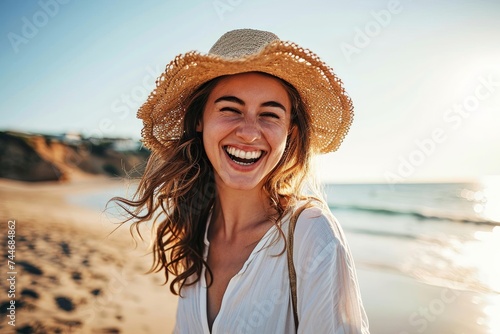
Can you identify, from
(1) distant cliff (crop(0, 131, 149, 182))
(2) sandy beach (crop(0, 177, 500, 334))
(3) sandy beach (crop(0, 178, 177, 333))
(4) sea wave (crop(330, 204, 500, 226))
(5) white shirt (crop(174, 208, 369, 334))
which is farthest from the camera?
(1) distant cliff (crop(0, 131, 149, 182))

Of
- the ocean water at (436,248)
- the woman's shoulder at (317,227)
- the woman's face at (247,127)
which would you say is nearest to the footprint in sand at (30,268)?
the woman's face at (247,127)

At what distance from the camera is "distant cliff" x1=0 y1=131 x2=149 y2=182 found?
1246 inches

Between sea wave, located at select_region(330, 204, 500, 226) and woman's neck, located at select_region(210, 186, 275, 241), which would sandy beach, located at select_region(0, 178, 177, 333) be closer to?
woman's neck, located at select_region(210, 186, 275, 241)

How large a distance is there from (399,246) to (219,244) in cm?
934

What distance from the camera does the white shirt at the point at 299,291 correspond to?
5.22 ft

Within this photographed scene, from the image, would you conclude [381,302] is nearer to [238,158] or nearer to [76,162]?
[238,158]

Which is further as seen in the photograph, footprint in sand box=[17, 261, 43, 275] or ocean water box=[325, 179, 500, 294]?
ocean water box=[325, 179, 500, 294]

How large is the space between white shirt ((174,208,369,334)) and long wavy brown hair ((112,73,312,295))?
12.2 inches

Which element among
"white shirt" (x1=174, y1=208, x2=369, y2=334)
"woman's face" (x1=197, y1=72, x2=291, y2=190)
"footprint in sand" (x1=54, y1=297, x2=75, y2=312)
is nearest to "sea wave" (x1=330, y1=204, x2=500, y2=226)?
"footprint in sand" (x1=54, y1=297, x2=75, y2=312)

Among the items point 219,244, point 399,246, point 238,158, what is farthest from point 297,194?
point 399,246

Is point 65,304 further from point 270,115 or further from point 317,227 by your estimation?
point 317,227

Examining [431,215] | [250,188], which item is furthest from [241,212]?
[431,215]

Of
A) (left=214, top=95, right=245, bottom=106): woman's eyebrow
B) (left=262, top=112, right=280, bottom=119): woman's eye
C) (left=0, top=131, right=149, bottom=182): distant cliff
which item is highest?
(left=214, top=95, right=245, bottom=106): woman's eyebrow

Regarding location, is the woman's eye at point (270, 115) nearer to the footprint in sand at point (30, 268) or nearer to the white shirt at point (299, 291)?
the white shirt at point (299, 291)
